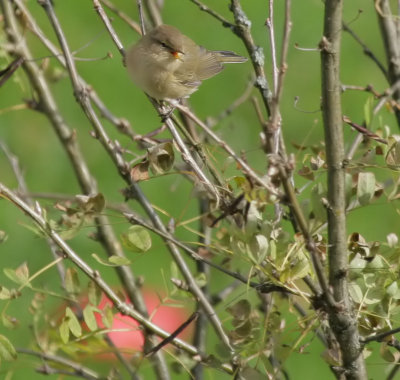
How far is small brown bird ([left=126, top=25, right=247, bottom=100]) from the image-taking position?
110 inches

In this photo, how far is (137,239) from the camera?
56.8 inches

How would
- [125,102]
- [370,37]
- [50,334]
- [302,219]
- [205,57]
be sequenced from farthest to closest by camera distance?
[370,37], [125,102], [205,57], [50,334], [302,219]

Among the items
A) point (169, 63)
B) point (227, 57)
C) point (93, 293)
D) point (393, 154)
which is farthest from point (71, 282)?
point (227, 57)

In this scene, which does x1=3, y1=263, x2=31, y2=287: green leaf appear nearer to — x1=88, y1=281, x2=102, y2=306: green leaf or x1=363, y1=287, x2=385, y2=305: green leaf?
x1=88, y1=281, x2=102, y2=306: green leaf

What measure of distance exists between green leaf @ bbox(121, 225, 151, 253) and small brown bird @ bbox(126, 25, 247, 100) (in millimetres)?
1229

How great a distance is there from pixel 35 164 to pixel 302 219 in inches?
160

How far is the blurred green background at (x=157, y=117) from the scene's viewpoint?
180 inches

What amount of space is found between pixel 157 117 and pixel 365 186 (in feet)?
12.6

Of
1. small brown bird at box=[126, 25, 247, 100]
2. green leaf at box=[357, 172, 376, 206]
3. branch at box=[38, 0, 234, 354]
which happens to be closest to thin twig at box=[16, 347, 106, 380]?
branch at box=[38, 0, 234, 354]

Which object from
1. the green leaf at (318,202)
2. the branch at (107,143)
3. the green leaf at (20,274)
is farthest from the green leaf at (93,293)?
the green leaf at (318,202)

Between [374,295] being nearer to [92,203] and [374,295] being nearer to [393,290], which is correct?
[393,290]

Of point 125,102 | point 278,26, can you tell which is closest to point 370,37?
point 278,26

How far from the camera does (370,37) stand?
592 cm

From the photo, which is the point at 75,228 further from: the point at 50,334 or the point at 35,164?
the point at 35,164
